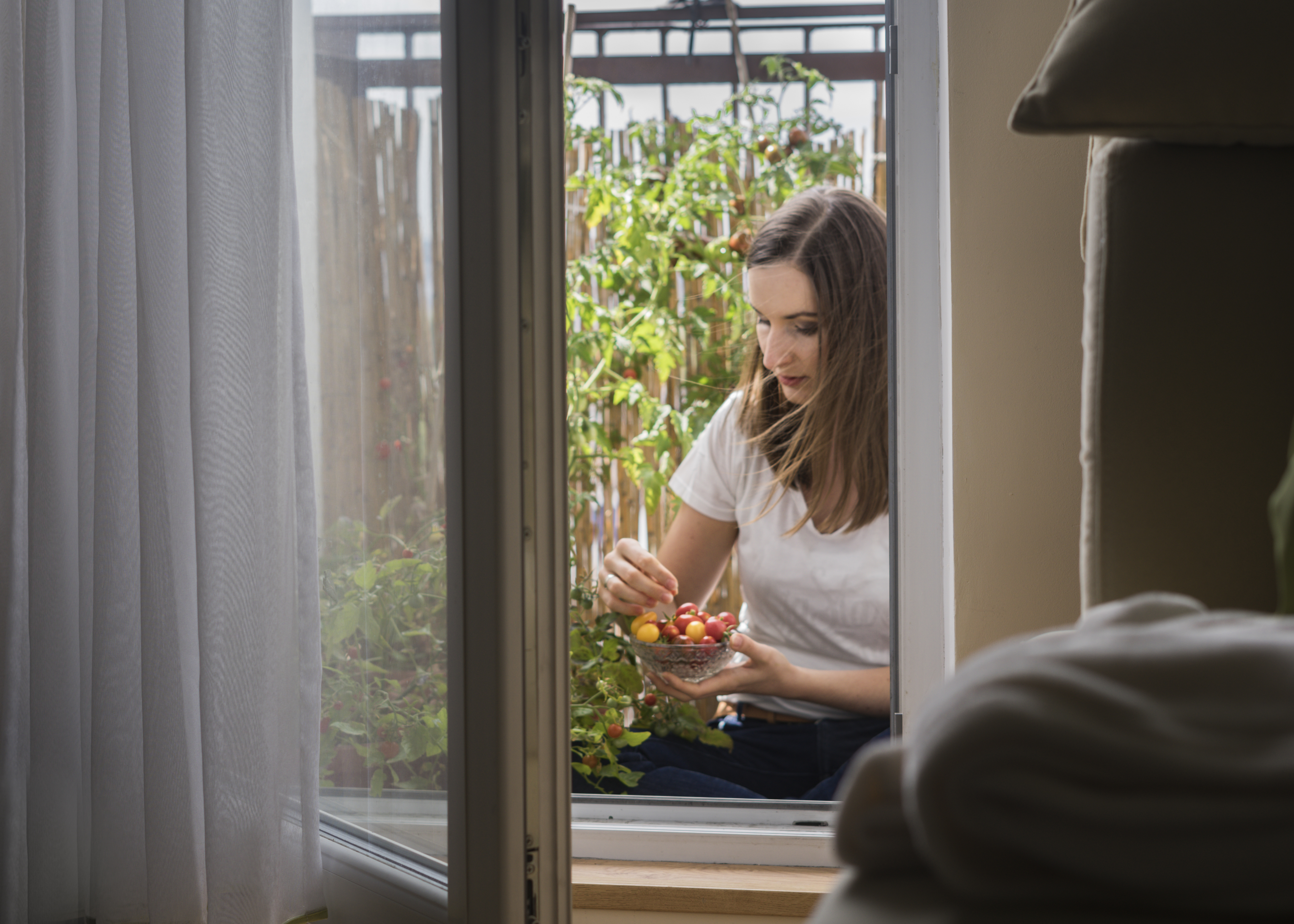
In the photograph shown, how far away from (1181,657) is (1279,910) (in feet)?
0.23

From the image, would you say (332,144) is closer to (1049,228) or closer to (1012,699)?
(1049,228)

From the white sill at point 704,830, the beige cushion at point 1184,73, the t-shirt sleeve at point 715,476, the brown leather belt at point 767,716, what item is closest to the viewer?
the beige cushion at point 1184,73

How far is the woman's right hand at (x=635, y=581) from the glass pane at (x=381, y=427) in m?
0.79

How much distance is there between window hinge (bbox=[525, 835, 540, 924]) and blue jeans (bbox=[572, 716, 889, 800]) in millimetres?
671

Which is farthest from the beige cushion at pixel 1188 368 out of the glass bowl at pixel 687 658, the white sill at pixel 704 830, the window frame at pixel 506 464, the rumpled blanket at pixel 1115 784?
the glass bowl at pixel 687 658

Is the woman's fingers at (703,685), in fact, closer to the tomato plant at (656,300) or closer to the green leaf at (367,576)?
the tomato plant at (656,300)

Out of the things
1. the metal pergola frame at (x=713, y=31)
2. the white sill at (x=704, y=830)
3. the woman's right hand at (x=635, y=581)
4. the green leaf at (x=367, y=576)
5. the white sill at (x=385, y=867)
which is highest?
the metal pergola frame at (x=713, y=31)

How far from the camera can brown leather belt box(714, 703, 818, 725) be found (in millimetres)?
1785

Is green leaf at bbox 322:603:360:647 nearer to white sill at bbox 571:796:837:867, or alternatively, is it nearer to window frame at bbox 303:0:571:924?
window frame at bbox 303:0:571:924

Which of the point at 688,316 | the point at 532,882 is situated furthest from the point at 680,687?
the point at 688,316

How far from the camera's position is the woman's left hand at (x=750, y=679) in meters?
1.73

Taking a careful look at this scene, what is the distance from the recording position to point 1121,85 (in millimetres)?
637

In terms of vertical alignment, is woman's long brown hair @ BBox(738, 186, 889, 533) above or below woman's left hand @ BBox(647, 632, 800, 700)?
above

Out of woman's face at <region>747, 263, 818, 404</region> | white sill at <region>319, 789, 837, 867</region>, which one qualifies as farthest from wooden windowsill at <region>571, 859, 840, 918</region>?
woman's face at <region>747, 263, 818, 404</region>
